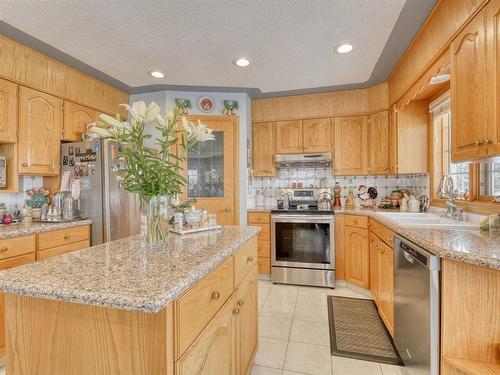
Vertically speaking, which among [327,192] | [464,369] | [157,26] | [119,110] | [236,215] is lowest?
[464,369]

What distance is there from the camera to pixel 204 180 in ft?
11.3

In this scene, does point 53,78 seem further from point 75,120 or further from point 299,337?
point 299,337

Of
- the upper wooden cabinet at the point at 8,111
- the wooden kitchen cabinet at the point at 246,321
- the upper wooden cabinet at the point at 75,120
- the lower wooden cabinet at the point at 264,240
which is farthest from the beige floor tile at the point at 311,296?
the upper wooden cabinet at the point at 8,111

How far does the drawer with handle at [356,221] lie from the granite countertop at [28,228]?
277cm

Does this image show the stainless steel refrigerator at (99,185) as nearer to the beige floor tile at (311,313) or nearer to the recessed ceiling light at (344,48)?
the beige floor tile at (311,313)

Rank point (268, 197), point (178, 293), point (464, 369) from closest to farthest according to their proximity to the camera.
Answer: point (178, 293) < point (464, 369) < point (268, 197)

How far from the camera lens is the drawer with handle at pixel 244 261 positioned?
4.36 feet

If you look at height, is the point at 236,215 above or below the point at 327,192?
below

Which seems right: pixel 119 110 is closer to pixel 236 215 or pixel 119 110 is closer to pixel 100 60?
pixel 100 60

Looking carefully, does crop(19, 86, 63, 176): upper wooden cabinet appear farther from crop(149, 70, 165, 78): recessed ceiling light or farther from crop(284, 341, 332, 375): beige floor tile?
crop(284, 341, 332, 375): beige floor tile

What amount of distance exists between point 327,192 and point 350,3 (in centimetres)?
223

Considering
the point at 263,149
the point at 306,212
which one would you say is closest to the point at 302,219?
the point at 306,212

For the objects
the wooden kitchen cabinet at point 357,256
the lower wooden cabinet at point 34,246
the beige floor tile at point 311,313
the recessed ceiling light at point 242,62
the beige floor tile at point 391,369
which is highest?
the recessed ceiling light at point 242,62

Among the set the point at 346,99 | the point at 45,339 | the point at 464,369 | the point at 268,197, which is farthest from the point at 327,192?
the point at 45,339
